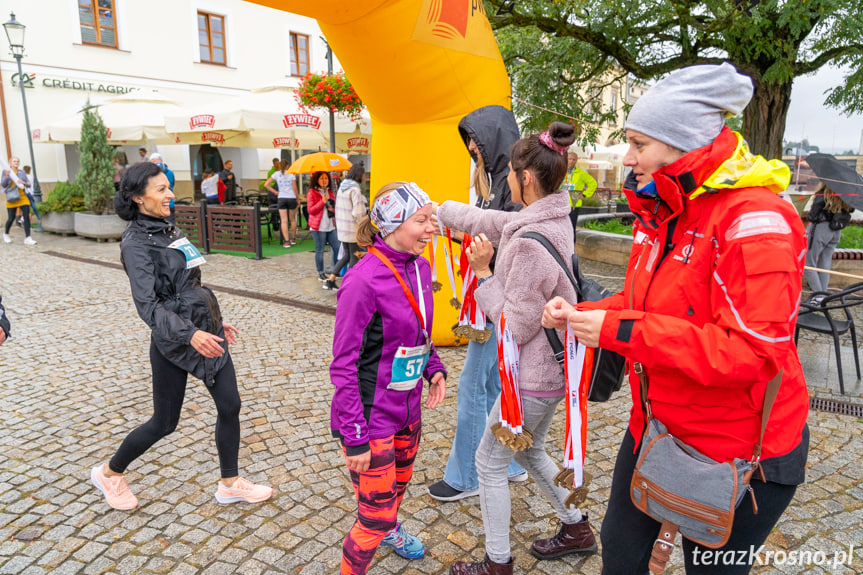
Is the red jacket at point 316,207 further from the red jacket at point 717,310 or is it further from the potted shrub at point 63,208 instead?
the potted shrub at point 63,208

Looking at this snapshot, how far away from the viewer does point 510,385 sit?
2260mm

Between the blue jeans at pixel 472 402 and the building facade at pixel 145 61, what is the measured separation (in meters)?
14.6

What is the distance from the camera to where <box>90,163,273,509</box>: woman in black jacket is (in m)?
2.77

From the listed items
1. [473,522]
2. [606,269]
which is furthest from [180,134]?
[473,522]

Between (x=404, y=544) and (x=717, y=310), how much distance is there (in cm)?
195

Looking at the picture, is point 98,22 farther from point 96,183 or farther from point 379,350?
point 379,350

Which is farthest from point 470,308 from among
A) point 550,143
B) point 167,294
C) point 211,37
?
point 211,37

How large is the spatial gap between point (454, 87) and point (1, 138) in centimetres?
1764

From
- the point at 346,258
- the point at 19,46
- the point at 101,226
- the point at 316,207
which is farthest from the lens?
the point at 19,46

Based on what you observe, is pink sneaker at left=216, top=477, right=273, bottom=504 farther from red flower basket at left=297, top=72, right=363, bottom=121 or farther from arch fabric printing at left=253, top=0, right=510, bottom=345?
red flower basket at left=297, top=72, right=363, bottom=121

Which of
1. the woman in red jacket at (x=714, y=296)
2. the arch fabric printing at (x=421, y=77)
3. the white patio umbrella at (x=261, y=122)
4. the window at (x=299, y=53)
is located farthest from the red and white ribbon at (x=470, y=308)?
the window at (x=299, y=53)

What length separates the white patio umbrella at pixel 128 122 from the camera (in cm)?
1423

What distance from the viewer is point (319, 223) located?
28.6 ft

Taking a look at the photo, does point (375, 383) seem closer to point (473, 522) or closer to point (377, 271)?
point (377, 271)
